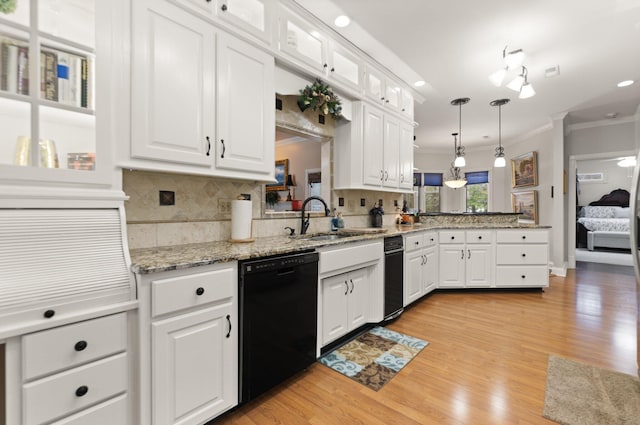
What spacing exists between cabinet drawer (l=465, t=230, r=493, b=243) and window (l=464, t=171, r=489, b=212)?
4.22 metres

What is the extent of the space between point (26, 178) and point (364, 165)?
8.74 ft

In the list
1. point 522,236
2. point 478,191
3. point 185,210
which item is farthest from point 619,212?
point 185,210

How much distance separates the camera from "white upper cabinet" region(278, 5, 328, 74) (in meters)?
2.27

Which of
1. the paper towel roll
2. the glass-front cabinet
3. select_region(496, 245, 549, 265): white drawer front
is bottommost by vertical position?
select_region(496, 245, 549, 265): white drawer front

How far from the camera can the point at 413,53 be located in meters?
3.12

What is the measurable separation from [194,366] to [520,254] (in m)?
4.26

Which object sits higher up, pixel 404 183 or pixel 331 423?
pixel 404 183

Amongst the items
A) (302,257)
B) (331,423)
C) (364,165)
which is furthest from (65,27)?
(364,165)

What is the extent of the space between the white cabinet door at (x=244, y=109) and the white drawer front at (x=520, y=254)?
138 inches

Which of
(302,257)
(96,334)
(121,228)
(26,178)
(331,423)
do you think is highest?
(26,178)

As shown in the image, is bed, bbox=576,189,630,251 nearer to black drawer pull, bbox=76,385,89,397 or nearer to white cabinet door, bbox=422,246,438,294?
white cabinet door, bbox=422,246,438,294

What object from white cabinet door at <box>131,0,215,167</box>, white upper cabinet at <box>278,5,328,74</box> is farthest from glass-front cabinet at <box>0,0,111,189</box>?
white upper cabinet at <box>278,5,328,74</box>

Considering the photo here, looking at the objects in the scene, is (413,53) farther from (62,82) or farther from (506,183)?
(506,183)

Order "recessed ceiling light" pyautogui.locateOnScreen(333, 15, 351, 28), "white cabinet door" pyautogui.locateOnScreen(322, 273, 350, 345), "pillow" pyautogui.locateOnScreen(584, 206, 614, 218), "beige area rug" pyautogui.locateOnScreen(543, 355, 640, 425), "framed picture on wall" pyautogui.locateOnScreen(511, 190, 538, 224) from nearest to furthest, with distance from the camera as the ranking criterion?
"beige area rug" pyautogui.locateOnScreen(543, 355, 640, 425), "white cabinet door" pyautogui.locateOnScreen(322, 273, 350, 345), "recessed ceiling light" pyautogui.locateOnScreen(333, 15, 351, 28), "framed picture on wall" pyautogui.locateOnScreen(511, 190, 538, 224), "pillow" pyautogui.locateOnScreen(584, 206, 614, 218)
